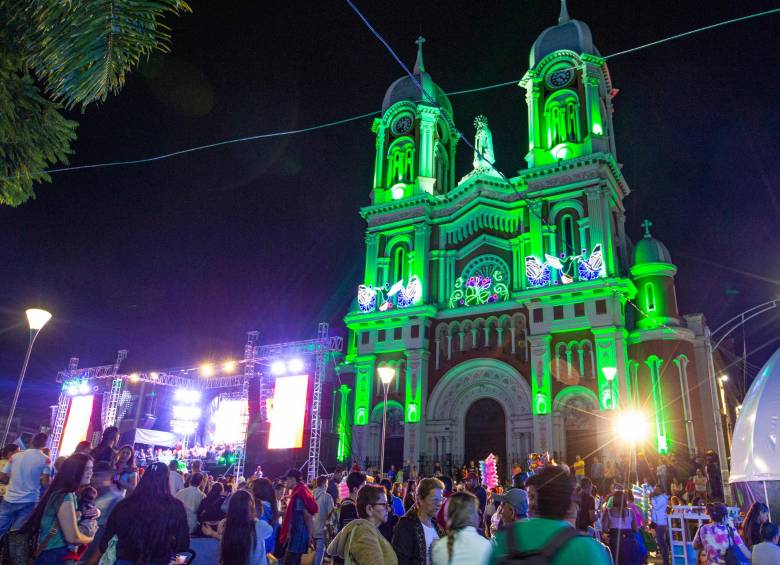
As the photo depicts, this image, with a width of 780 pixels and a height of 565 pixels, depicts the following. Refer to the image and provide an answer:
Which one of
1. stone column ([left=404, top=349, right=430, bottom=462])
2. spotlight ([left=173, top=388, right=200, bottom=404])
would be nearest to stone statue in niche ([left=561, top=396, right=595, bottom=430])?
stone column ([left=404, top=349, right=430, bottom=462])

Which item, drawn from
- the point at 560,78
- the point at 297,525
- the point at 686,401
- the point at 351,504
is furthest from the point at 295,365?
the point at 351,504

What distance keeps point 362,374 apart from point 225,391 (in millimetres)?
13618

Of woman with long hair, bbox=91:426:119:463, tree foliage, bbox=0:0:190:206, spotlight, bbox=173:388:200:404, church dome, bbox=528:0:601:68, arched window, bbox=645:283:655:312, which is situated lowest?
woman with long hair, bbox=91:426:119:463

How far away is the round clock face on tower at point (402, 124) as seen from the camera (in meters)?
35.4

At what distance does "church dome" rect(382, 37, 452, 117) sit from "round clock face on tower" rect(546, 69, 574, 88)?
6.93 metres

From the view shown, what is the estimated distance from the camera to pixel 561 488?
118 inches

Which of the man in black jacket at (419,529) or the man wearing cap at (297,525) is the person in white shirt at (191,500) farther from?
the man in black jacket at (419,529)

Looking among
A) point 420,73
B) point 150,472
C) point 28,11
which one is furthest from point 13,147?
point 420,73

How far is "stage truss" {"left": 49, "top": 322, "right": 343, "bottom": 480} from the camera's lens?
28594 mm

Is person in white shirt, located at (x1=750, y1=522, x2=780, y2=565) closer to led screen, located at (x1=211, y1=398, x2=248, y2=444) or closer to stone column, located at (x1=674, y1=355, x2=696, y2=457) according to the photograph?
stone column, located at (x1=674, y1=355, x2=696, y2=457)

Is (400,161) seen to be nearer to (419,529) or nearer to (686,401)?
(686,401)

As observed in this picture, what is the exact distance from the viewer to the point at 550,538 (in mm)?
2816

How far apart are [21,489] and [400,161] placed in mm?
30046

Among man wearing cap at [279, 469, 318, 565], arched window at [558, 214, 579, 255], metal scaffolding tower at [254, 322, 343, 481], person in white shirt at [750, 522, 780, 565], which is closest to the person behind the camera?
person in white shirt at [750, 522, 780, 565]
